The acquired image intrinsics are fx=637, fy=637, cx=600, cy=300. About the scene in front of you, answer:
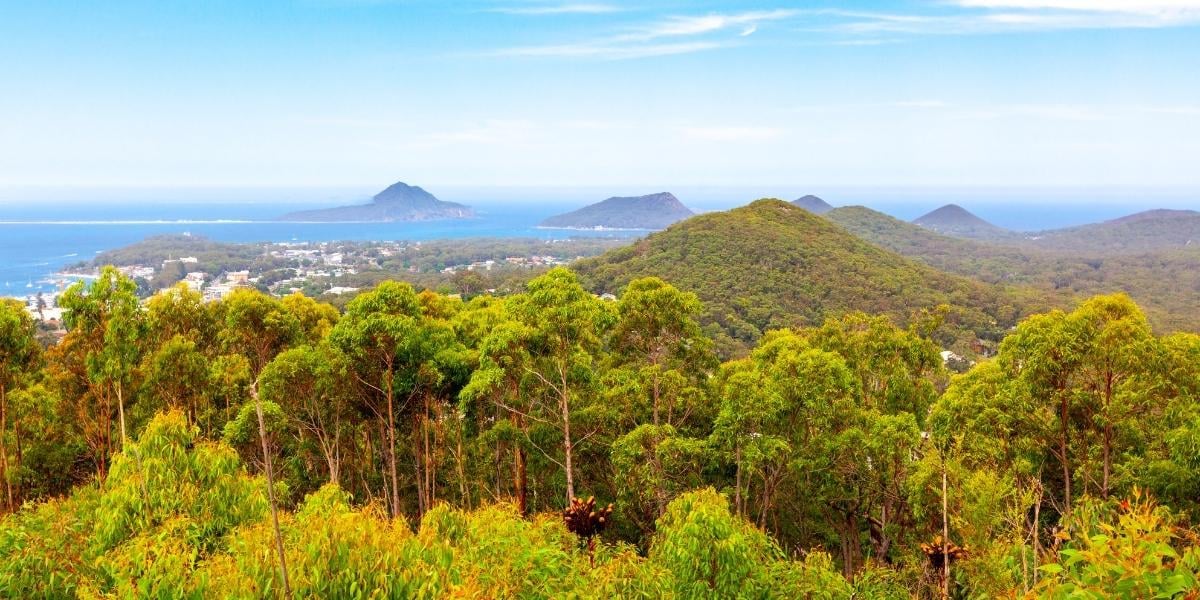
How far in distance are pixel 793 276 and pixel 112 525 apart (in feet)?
218

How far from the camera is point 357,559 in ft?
13.9

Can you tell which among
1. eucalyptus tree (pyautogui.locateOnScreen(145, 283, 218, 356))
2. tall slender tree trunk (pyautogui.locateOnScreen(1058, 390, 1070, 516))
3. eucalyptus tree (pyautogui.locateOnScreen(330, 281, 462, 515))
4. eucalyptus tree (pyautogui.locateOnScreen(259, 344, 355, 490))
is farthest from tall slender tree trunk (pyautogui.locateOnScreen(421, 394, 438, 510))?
tall slender tree trunk (pyautogui.locateOnScreen(1058, 390, 1070, 516))

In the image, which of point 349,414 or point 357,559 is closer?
point 357,559

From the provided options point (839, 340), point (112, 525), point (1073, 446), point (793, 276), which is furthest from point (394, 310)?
point (793, 276)

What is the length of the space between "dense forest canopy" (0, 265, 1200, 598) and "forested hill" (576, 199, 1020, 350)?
114 feet

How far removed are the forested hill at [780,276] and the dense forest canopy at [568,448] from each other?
34.8 m

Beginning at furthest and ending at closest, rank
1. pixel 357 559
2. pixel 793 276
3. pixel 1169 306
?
pixel 1169 306 < pixel 793 276 < pixel 357 559

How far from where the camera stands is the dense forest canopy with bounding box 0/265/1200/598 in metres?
4.98

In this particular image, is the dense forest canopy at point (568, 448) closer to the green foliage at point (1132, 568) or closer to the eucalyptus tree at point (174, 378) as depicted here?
the eucalyptus tree at point (174, 378)

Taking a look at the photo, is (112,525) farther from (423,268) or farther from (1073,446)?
(423,268)

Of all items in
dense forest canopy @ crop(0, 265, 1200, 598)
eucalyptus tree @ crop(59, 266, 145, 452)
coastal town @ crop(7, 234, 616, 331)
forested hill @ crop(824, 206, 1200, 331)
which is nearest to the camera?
dense forest canopy @ crop(0, 265, 1200, 598)

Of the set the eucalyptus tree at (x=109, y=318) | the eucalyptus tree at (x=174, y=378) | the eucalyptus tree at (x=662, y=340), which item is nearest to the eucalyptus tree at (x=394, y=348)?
the eucalyptus tree at (x=109, y=318)

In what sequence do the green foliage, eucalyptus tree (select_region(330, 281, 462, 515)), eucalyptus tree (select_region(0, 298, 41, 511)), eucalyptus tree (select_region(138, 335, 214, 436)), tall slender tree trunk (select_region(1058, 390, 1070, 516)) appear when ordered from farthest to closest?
eucalyptus tree (select_region(138, 335, 214, 436))
eucalyptus tree (select_region(330, 281, 462, 515))
eucalyptus tree (select_region(0, 298, 41, 511))
tall slender tree trunk (select_region(1058, 390, 1070, 516))
the green foliage

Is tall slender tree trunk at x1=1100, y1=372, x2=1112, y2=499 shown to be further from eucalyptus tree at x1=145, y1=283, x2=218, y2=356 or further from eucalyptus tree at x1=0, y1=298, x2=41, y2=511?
eucalyptus tree at x1=0, y1=298, x2=41, y2=511
